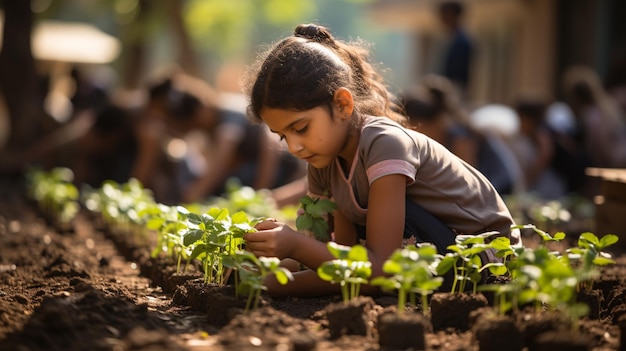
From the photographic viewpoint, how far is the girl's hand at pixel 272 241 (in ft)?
10.3

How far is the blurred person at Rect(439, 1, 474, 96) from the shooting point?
986cm

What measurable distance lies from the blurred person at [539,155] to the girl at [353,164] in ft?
17.4

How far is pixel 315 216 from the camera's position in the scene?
3.48m

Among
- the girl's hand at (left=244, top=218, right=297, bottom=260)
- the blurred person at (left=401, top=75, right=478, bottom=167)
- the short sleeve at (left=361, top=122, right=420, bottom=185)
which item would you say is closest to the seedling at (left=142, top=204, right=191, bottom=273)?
the girl's hand at (left=244, top=218, right=297, bottom=260)

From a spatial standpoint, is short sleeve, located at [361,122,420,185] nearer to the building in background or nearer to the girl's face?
the girl's face

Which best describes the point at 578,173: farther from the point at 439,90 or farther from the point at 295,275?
the point at 295,275

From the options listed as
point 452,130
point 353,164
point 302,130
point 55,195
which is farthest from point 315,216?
point 452,130

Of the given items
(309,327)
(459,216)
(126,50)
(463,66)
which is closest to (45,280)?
(309,327)

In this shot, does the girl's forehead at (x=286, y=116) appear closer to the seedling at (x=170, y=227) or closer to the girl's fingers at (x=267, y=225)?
the girl's fingers at (x=267, y=225)

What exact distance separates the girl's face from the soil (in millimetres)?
562

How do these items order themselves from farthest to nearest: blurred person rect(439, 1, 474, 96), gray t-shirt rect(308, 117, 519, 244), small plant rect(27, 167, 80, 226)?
1. blurred person rect(439, 1, 474, 96)
2. small plant rect(27, 167, 80, 226)
3. gray t-shirt rect(308, 117, 519, 244)

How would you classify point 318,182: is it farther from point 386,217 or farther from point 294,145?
point 386,217

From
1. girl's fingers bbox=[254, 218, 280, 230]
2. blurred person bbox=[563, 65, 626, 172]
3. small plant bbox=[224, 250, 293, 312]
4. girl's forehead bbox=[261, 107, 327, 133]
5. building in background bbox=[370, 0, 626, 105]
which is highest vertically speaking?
building in background bbox=[370, 0, 626, 105]

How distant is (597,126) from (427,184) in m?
6.29
